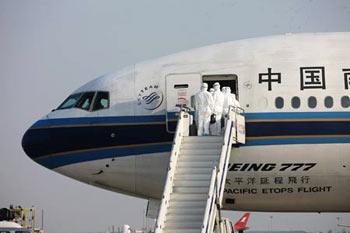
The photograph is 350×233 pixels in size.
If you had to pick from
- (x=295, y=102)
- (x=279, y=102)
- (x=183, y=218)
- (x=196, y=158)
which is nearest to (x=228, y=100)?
(x=279, y=102)

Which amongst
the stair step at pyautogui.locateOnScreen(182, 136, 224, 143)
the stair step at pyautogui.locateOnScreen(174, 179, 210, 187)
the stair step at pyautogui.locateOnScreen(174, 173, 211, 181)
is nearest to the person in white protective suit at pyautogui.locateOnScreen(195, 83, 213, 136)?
the stair step at pyautogui.locateOnScreen(182, 136, 224, 143)

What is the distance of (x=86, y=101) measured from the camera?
88.0 ft

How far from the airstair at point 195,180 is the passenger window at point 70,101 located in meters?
4.06

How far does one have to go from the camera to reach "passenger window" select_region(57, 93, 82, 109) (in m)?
27.0

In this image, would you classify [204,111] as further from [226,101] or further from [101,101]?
[101,101]

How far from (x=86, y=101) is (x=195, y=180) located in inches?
213

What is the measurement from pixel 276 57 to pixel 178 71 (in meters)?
2.90

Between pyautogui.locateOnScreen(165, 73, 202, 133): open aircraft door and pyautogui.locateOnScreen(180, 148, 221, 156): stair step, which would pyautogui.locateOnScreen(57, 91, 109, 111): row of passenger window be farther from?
pyautogui.locateOnScreen(180, 148, 221, 156): stair step

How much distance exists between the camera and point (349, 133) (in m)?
24.9

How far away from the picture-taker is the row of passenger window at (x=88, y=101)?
86.8 ft

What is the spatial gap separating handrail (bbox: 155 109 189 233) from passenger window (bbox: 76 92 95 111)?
3327 millimetres

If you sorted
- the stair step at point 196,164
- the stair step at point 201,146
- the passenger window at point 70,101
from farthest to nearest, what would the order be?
1. the passenger window at point 70,101
2. the stair step at point 201,146
3. the stair step at point 196,164

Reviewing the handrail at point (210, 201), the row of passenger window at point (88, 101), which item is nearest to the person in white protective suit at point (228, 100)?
the handrail at point (210, 201)

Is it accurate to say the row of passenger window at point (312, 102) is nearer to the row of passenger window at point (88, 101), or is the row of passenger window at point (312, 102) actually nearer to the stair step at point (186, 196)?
the stair step at point (186, 196)
